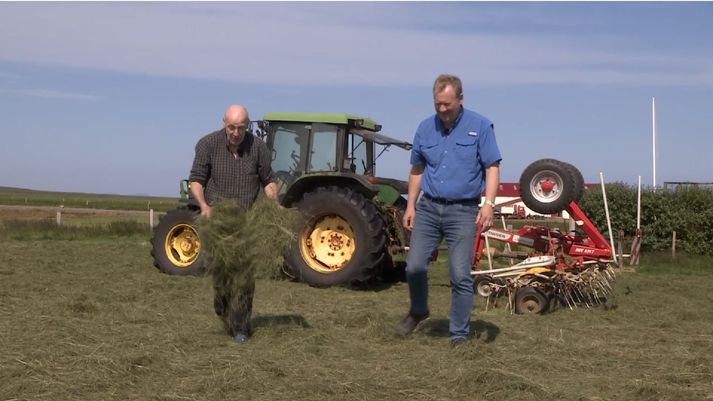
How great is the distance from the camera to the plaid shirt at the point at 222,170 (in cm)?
579

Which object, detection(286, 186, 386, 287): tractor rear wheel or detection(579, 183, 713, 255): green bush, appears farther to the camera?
detection(579, 183, 713, 255): green bush

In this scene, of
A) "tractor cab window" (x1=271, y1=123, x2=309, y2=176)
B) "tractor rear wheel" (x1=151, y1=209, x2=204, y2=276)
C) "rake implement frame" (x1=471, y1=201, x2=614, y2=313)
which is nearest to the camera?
"rake implement frame" (x1=471, y1=201, x2=614, y2=313)

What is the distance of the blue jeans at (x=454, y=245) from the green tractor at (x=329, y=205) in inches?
143

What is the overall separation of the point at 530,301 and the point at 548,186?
6.02ft

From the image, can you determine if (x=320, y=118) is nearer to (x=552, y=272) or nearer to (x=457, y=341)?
(x=552, y=272)

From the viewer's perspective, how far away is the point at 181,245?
1091 cm

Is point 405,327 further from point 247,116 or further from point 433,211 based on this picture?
point 247,116

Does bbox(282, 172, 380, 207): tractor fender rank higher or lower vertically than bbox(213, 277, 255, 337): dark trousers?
higher

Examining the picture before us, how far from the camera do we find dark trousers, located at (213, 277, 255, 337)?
5613 mm

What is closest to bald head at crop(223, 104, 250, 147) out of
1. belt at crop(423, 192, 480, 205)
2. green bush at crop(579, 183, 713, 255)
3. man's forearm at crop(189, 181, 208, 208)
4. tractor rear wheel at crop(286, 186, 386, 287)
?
man's forearm at crop(189, 181, 208, 208)

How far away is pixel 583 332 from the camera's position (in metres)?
6.50

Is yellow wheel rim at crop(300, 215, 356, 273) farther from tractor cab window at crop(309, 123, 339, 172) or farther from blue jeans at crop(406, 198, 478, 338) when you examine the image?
blue jeans at crop(406, 198, 478, 338)

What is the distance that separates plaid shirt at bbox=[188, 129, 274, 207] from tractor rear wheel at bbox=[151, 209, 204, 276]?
5.04 meters

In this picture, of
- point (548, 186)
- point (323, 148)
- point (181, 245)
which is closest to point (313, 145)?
A: point (323, 148)
